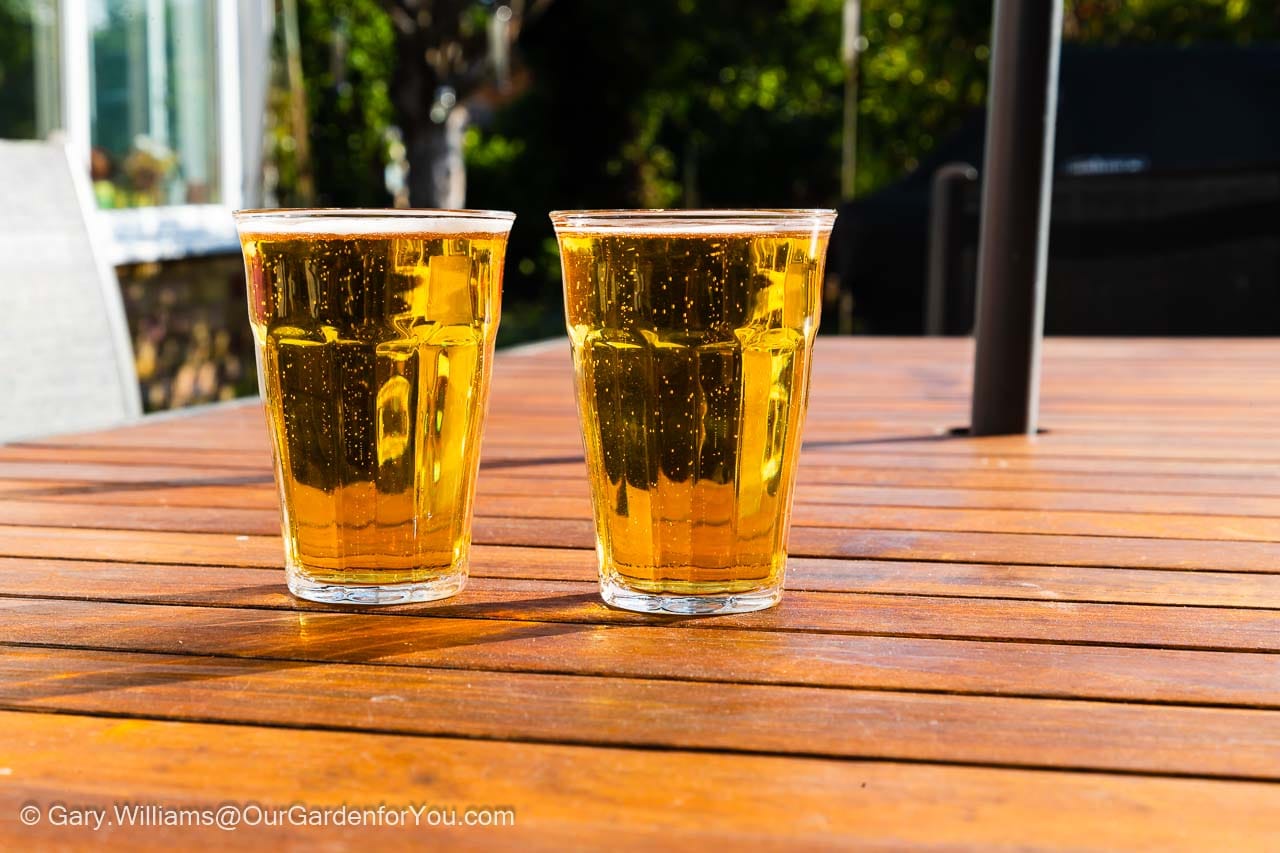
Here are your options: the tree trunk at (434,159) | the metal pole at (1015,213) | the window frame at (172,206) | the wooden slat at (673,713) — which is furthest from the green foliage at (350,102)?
the wooden slat at (673,713)

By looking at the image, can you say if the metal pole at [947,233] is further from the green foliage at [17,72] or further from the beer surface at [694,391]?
the green foliage at [17,72]

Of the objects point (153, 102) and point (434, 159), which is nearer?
point (153, 102)

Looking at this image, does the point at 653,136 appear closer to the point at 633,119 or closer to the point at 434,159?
the point at 633,119

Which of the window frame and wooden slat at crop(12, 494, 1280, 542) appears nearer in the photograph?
wooden slat at crop(12, 494, 1280, 542)

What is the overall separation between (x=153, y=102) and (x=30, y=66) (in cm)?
69

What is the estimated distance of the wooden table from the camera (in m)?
0.54

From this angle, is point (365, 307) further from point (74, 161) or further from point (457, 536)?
point (74, 161)

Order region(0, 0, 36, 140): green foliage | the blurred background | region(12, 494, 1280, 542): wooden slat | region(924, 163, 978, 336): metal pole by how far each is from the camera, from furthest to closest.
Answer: region(0, 0, 36, 140): green foliage < the blurred background < region(924, 163, 978, 336): metal pole < region(12, 494, 1280, 542): wooden slat

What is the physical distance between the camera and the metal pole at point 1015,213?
1646 mm

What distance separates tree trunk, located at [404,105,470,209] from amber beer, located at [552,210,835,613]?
326 inches

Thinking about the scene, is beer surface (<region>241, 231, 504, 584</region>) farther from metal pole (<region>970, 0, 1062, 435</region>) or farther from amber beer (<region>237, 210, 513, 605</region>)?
metal pole (<region>970, 0, 1062, 435</region>)

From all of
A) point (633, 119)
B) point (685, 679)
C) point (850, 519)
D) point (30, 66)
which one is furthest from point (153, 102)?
point (633, 119)

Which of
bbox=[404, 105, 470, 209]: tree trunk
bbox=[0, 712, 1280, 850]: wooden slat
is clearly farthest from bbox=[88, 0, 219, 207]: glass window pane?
bbox=[0, 712, 1280, 850]: wooden slat

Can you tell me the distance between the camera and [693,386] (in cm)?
85
